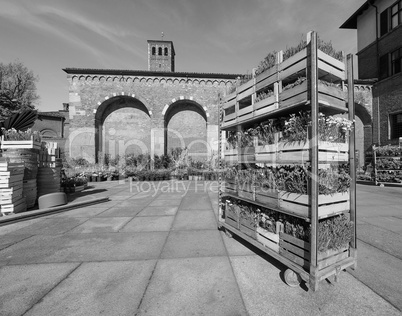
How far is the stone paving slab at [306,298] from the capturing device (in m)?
Answer: 1.97

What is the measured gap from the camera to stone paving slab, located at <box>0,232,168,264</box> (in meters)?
3.10

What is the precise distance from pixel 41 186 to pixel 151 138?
13021 mm

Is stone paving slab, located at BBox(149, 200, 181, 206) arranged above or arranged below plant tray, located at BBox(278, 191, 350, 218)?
below

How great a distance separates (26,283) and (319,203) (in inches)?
153

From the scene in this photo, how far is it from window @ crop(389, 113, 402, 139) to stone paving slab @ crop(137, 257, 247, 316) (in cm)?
2052

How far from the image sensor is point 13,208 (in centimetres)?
511

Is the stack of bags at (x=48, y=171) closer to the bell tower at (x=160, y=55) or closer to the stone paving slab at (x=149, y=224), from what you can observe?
the stone paving slab at (x=149, y=224)

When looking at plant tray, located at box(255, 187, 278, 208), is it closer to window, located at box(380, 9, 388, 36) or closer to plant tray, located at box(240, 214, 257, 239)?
plant tray, located at box(240, 214, 257, 239)

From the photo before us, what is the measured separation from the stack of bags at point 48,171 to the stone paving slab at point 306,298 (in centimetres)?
748

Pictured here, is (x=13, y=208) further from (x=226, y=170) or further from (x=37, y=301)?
(x=226, y=170)

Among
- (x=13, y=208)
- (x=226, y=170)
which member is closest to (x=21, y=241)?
(x=13, y=208)

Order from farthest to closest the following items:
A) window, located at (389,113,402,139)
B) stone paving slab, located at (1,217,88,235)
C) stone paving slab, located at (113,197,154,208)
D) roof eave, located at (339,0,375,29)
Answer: roof eave, located at (339,0,375,29) → window, located at (389,113,402,139) → stone paving slab, located at (113,197,154,208) → stone paving slab, located at (1,217,88,235)

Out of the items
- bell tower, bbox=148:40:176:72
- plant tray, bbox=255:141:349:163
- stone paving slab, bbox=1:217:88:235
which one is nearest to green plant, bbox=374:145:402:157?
plant tray, bbox=255:141:349:163

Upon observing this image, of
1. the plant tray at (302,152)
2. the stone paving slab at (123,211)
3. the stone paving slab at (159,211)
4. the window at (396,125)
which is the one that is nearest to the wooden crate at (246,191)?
the plant tray at (302,152)
